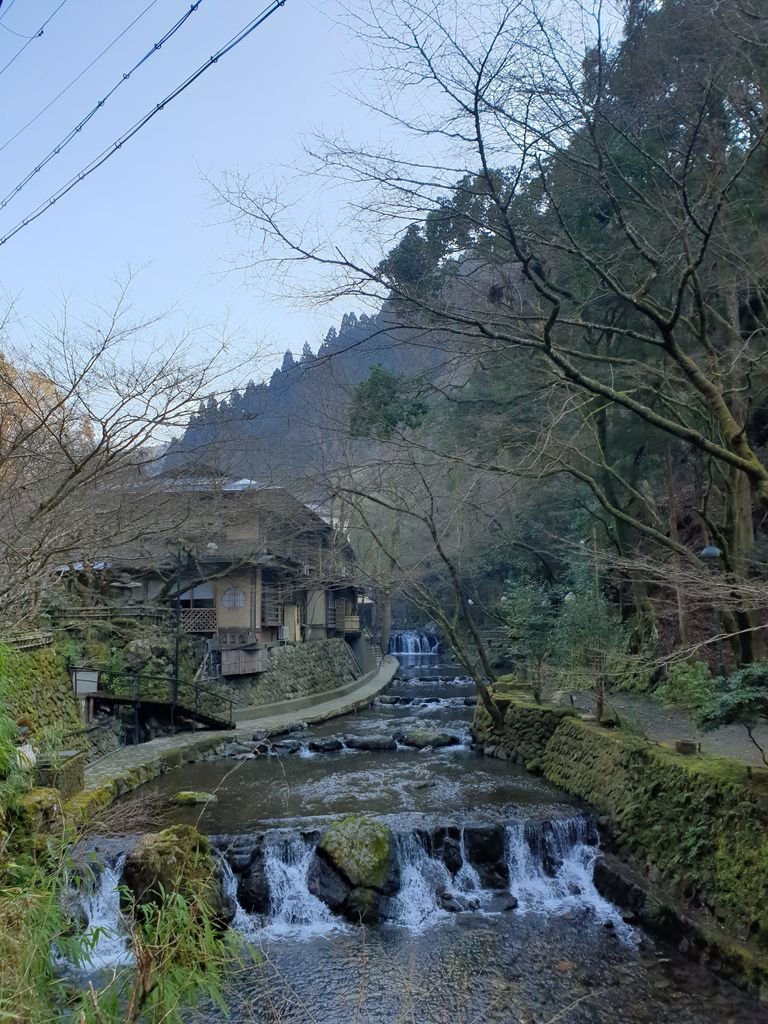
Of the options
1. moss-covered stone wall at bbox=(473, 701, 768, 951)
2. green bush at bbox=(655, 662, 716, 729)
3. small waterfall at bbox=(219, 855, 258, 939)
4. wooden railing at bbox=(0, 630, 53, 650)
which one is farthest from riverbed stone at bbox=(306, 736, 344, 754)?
green bush at bbox=(655, 662, 716, 729)

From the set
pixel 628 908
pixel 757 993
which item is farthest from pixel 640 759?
pixel 757 993

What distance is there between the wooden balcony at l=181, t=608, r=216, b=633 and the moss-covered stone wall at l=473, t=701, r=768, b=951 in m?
12.8

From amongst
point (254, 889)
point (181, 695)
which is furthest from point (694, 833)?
point (181, 695)

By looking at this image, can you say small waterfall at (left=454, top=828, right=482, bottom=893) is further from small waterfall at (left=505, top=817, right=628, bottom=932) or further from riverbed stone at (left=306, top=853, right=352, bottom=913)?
riverbed stone at (left=306, top=853, right=352, bottom=913)

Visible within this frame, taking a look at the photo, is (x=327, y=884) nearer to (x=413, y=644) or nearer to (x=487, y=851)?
(x=487, y=851)

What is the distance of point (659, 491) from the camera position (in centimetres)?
2042

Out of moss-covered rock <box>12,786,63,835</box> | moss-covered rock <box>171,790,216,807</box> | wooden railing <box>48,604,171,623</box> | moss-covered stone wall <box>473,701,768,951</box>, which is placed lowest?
moss-covered rock <box>171,790,216,807</box>

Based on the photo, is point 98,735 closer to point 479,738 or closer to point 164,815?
point 164,815

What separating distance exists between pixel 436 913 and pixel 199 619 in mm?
14768

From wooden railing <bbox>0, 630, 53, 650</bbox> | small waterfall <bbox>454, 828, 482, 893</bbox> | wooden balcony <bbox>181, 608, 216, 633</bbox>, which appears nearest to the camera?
small waterfall <bbox>454, 828, 482, 893</bbox>

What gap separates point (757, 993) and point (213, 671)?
15733 millimetres

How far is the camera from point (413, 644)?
43031mm

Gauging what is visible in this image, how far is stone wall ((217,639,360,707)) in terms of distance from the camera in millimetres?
20953

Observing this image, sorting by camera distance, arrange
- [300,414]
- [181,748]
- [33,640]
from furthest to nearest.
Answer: [181,748]
[300,414]
[33,640]
